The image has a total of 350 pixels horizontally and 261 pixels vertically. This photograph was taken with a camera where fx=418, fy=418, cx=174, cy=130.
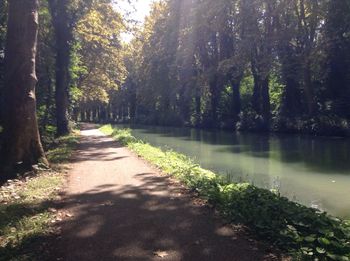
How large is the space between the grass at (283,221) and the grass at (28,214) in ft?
10.7

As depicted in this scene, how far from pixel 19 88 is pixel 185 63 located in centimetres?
4055

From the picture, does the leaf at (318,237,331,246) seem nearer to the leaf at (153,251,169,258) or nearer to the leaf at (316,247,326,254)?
the leaf at (316,247,326,254)

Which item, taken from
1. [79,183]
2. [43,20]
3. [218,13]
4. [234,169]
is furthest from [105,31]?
[218,13]

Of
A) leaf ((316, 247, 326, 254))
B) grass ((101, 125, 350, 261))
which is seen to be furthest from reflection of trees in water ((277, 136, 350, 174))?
leaf ((316, 247, 326, 254))

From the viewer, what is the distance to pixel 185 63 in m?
51.4

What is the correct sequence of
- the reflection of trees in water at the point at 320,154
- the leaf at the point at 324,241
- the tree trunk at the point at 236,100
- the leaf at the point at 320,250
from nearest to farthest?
1. the leaf at the point at 320,250
2. the leaf at the point at 324,241
3. the reflection of trees in water at the point at 320,154
4. the tree trunk at the point at 236,100

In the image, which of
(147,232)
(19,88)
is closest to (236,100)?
(19,88)

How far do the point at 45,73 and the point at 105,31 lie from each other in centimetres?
507

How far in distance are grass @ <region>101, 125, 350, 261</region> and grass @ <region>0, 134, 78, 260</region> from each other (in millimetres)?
3264

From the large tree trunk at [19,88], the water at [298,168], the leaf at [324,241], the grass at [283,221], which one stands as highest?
the large tree trunk at [19,88]

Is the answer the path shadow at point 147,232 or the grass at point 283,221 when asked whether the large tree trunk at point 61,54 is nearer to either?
the path shadow at point 147,232

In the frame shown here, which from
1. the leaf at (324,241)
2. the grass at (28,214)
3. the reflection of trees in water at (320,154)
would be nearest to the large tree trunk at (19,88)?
the grass at (28,214)

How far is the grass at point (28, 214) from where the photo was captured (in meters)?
6.05

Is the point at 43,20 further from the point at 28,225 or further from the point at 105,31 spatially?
the point at 28,225
